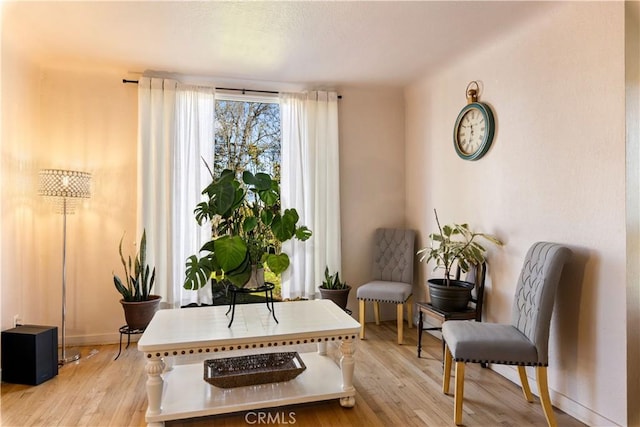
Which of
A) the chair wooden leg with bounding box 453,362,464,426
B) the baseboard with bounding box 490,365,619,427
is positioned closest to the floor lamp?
the chair wooden leg with bounding box 453,362,464,426

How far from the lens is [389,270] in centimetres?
403

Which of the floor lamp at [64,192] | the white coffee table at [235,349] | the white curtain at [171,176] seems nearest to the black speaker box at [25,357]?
the floor lamp at [64,192]

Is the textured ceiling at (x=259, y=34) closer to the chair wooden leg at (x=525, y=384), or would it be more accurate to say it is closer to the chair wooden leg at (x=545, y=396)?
the chair wooden leg at (x=545, y=396)

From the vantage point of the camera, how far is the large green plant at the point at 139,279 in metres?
3.27

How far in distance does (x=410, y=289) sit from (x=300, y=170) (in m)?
1.63

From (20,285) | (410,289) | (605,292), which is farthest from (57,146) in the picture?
(605,292)

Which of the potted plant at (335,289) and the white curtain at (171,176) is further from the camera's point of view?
the potted plant at (335,289)

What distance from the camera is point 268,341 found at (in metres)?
2.17

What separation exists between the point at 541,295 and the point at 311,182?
7.93ft

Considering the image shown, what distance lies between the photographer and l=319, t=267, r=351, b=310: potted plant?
373 cm

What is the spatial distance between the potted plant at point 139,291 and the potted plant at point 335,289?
1540 millimetres

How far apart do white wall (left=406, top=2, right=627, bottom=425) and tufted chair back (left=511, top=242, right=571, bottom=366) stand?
0.20 metres

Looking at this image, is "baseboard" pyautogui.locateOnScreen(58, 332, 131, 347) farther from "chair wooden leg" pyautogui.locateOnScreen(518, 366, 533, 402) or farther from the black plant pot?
"chair wooden leg" pyautogui.locateOnScreen(518, 366, 533, 402)

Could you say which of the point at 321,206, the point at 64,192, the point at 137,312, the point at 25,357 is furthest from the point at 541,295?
the point at 64,192
